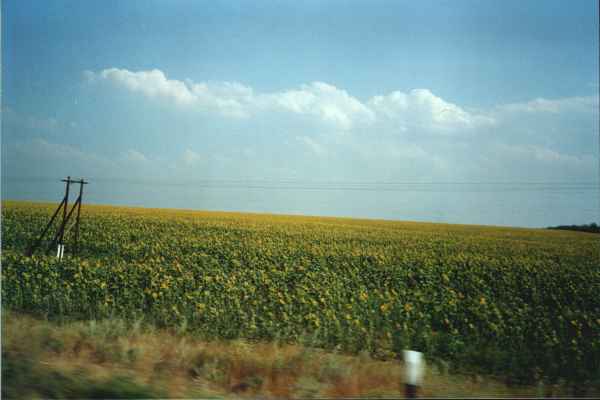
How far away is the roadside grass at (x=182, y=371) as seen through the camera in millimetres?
3982

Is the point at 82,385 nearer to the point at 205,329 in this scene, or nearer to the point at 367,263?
the point at 205,329

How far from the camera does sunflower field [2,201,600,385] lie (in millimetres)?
6293

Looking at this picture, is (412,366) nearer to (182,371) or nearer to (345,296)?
(182,371)

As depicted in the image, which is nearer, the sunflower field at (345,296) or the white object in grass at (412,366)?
the white object in grass at (412,366)

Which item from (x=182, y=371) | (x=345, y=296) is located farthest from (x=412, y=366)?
(x=345, y=296)

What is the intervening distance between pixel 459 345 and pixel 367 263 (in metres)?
5.92

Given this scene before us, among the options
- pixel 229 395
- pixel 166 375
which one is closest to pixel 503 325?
pixel 229 395

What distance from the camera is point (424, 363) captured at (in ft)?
19.2

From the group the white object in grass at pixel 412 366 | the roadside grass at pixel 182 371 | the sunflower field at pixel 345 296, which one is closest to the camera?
the white object in grass at pixel 412 366

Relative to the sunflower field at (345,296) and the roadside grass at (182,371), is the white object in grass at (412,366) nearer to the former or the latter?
the roadside grass at (182,371)

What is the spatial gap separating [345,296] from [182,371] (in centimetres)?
439

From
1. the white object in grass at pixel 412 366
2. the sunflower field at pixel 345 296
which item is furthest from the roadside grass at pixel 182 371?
the white object in grass at pixel 412 366

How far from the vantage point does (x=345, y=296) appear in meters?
8.49

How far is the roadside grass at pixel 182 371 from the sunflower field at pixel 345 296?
0.61m
